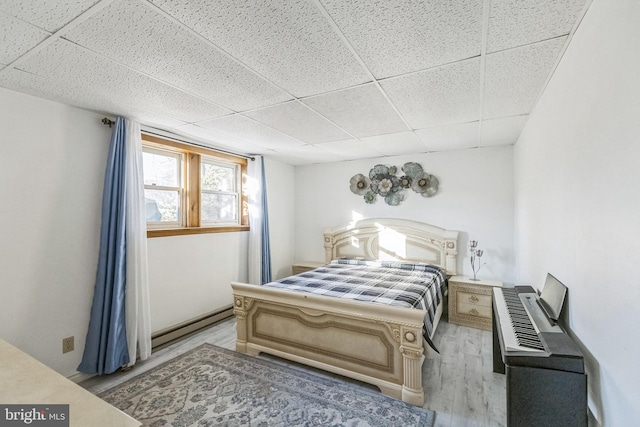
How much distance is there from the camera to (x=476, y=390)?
83.0 inches

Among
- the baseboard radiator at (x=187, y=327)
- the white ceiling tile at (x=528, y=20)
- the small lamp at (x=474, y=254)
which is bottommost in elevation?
the baseboard radiator at (x=187, y=327)

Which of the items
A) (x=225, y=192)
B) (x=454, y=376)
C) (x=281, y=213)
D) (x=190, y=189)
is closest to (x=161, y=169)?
(x=190, y=189)

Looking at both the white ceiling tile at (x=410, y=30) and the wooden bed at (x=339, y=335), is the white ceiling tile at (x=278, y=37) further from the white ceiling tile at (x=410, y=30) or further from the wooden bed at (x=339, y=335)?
the wooden bed at (x=339, y=335)

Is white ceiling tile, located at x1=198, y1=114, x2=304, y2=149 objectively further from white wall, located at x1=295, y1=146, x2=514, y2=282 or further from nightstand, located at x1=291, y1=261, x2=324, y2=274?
nightstand, located at x1=291, y1=261, x2=324, y2=274

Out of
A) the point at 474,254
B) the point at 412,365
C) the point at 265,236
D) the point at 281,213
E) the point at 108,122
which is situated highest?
the point at 108,122

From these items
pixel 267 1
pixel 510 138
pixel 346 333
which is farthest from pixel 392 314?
pixel 510 138

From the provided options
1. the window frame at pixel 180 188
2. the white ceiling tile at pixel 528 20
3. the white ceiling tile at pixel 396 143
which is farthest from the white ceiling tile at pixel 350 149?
the white ceiling tile at pixel 528 20

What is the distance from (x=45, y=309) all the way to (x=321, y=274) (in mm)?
2502

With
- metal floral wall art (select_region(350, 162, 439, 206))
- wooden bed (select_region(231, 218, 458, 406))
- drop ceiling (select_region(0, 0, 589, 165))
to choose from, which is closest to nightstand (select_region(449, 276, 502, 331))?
metal floral wall art (select_region(350, 162, 439, 206))

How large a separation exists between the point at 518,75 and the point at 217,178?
11.0 feet

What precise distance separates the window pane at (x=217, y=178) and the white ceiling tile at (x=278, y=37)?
7.00ft

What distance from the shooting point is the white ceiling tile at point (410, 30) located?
1.19 meters

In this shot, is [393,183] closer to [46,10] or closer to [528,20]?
[528,20]

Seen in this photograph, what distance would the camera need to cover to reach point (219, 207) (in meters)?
3.79
